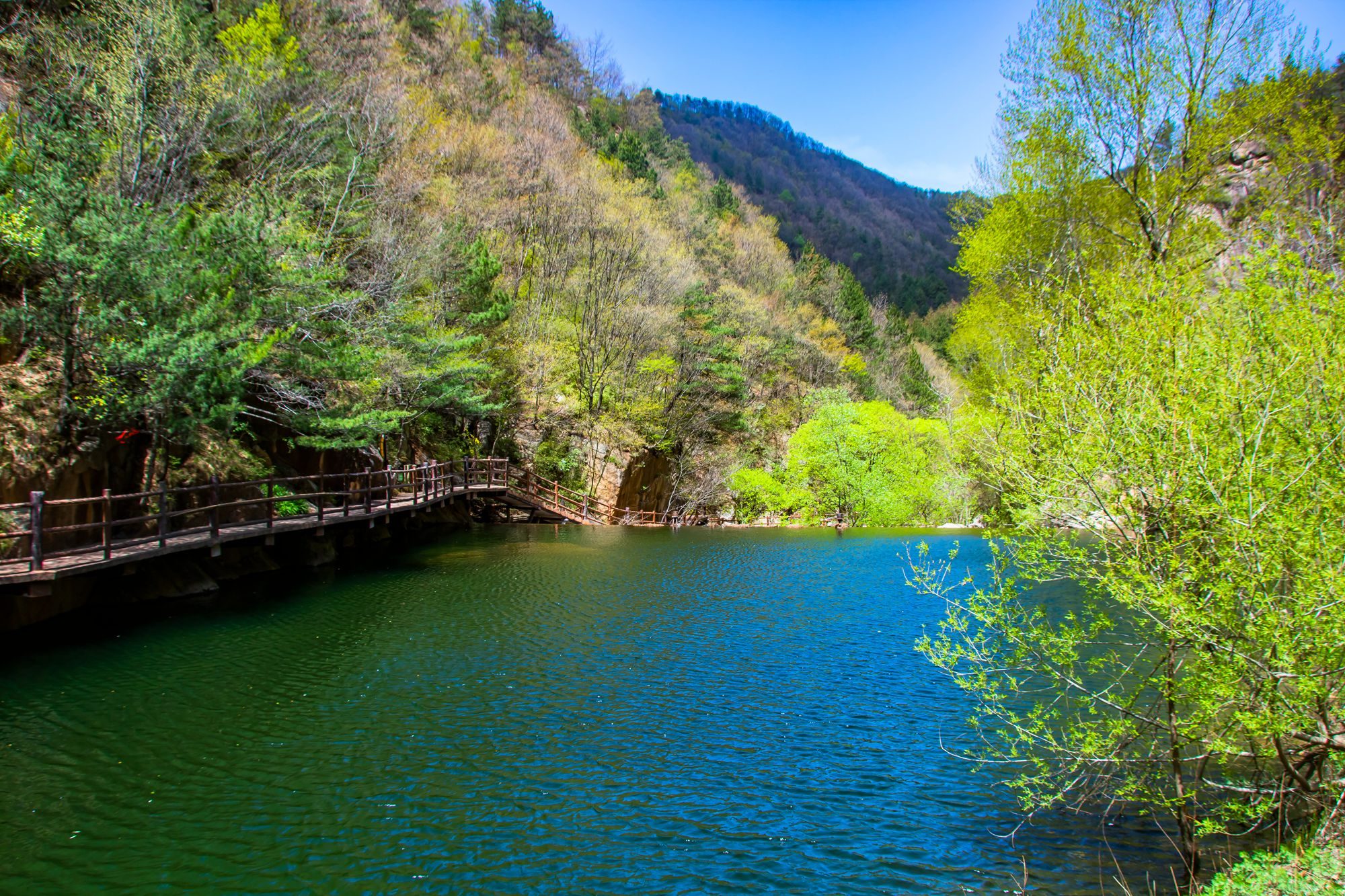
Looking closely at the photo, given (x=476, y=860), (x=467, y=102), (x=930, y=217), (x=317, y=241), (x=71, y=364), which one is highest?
(x=930, y=217)

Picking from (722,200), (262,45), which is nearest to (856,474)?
(722,200)

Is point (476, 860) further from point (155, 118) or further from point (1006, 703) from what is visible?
point (155, 118)

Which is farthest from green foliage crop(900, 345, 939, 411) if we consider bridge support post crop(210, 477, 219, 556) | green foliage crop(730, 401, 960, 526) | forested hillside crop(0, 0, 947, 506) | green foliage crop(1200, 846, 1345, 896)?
green foliage crop(1200, 846, 1345, 896)

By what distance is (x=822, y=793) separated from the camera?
7.54m

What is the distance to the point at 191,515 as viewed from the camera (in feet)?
48.3

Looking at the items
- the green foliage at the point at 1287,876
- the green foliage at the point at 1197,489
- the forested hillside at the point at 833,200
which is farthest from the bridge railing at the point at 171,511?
the forested hillside at the point at 833,200

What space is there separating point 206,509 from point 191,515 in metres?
1.75

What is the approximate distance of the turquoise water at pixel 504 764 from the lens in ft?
19.8

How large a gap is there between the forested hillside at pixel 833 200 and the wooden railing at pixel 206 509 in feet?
167

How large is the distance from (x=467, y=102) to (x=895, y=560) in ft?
117

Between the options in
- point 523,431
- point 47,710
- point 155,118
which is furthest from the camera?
point 523,431

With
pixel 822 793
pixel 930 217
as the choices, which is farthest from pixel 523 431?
pixel 930 217

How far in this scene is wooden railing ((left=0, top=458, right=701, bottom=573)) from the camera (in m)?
10.9

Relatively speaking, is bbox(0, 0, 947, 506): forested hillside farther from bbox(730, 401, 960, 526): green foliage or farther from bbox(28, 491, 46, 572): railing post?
bbox(730, 401, 960, 526): green foliage
